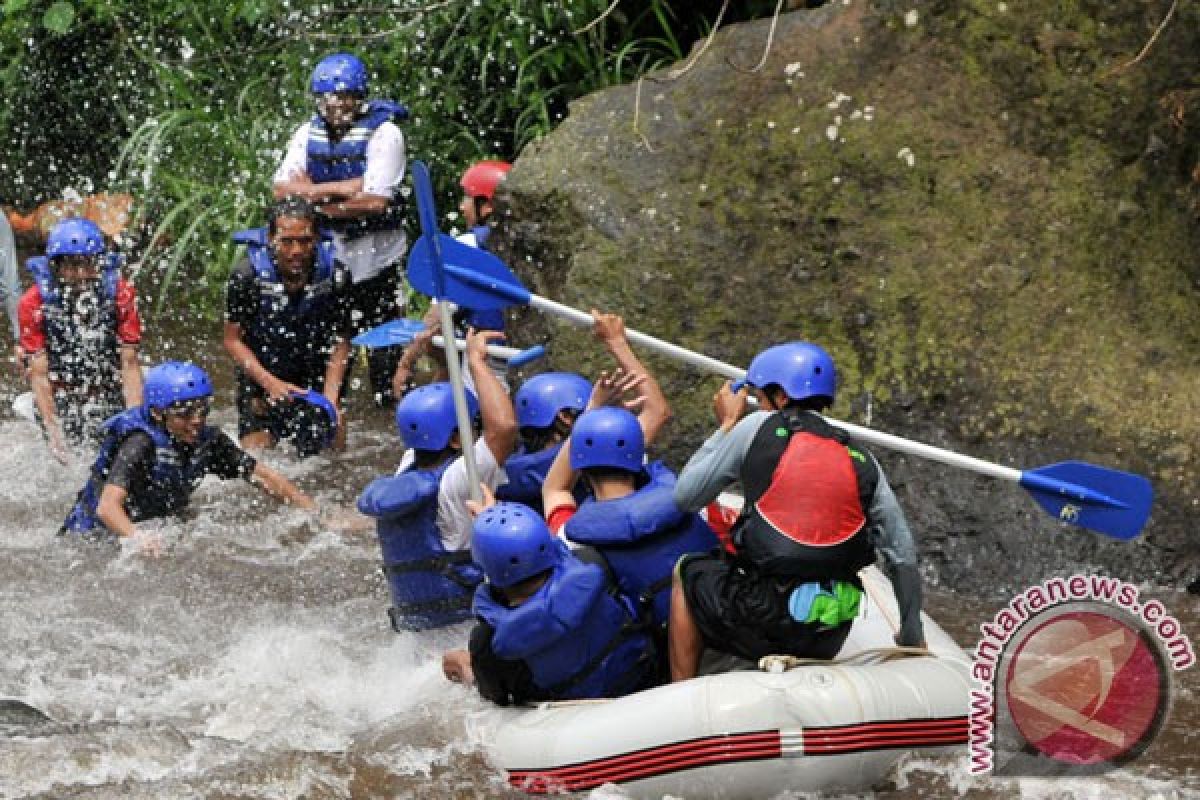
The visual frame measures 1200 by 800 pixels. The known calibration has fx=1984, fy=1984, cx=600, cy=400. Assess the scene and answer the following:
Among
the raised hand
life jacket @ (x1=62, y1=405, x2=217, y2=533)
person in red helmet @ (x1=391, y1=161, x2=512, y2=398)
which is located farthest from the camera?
person in red helmet @ (x1=391, y1=161, x2=512, y2=398)

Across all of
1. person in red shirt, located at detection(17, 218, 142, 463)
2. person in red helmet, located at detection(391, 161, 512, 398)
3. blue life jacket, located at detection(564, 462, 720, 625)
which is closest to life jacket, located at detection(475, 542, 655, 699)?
blue life jacket, located at detection(564, 462, 720, 625)

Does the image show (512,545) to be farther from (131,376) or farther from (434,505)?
(131,376)

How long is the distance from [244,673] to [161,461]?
116 cm

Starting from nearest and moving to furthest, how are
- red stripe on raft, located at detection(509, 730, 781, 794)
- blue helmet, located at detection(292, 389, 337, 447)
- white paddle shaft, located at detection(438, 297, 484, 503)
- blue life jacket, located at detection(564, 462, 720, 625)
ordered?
Result: red stripe on raft, located at detection(509, 730, 781, 794)
blue life jacket, located at detection(564, 462, 720, 625)
white paddle shaft, located at detection(438, 297, 484, 503)
blue helmet, located at detection(292, 389, 337, 447)

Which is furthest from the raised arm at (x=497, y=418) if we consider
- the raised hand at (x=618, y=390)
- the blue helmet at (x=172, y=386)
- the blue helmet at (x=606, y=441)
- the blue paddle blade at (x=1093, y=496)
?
the blue paddle blade at (x=1093, y=496)

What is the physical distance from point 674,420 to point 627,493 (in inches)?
82.9

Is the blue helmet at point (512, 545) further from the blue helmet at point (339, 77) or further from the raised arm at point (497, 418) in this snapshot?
the blue helmet at point (339, 77)

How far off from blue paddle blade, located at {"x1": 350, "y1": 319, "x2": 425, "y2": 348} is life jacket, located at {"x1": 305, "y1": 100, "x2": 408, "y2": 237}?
0.79 m

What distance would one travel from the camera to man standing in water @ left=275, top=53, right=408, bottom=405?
9047mm

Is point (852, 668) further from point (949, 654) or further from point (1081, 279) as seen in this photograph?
point (1081, 279)

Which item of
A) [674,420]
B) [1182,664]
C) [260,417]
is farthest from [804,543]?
[260,417]

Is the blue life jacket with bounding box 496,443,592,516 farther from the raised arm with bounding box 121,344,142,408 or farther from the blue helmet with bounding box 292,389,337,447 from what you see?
the raised arm with bounding box 121,344,142,408

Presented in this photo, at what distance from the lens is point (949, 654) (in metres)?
5.70

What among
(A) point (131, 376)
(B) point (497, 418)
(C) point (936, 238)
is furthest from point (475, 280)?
(A) point (131, 376)
